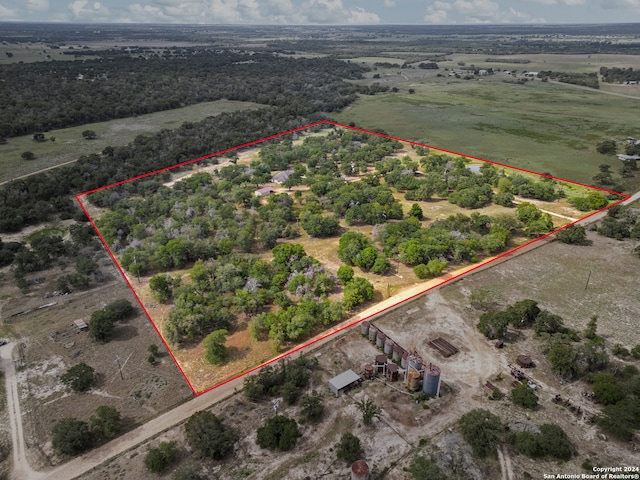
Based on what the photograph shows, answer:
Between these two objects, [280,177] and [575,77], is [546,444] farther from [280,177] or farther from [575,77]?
[575,77]

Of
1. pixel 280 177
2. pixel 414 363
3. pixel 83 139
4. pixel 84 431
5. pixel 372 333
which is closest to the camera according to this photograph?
pixel 84 431

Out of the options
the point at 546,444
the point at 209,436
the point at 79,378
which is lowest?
the point at 79,378

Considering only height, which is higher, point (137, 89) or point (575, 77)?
point (575, 77)

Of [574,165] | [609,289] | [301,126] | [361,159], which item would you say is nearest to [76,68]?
[301,126]

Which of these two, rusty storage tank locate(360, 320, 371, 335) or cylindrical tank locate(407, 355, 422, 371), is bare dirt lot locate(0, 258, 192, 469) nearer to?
rusty storage tank locate(360, 320, 371, 335)

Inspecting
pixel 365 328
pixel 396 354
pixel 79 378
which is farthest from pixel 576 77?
pixel 79 378

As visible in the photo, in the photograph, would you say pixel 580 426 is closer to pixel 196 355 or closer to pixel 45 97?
pixel 196 355
